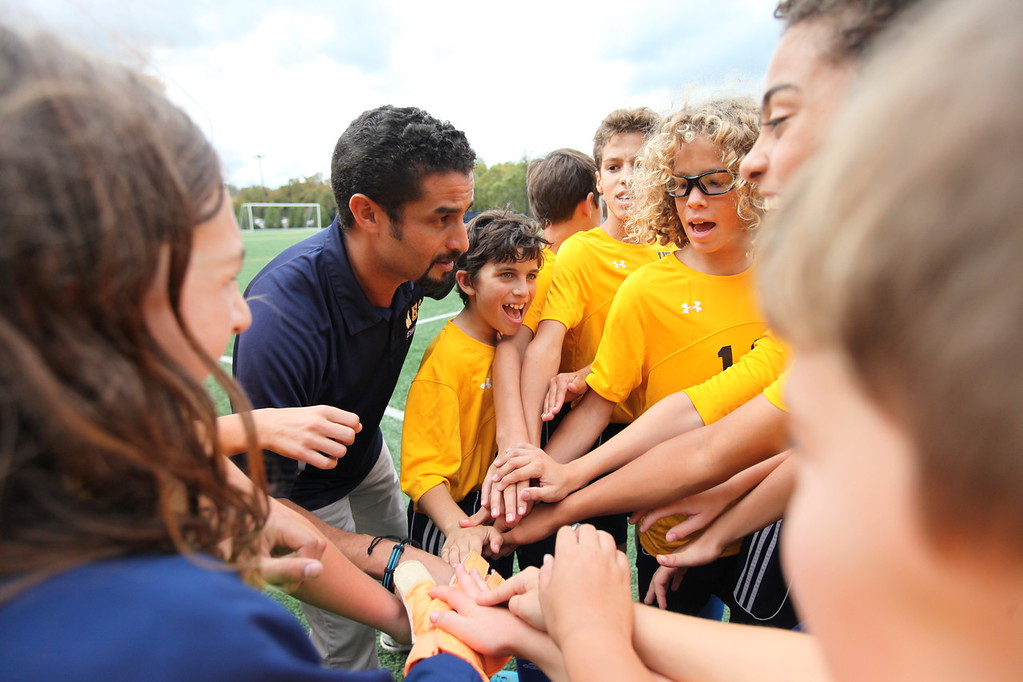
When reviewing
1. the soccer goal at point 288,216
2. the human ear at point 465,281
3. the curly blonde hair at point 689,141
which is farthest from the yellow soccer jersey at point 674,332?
the soccer goal at point 288,216

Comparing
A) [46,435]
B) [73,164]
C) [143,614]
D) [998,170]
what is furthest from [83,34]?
[998,170]

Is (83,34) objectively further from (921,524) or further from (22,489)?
(921,524)

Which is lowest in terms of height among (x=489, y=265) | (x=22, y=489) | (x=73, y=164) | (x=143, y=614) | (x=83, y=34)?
(x=143, y=614)

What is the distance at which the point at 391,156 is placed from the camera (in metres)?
2.42

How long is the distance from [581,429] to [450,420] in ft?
1.70

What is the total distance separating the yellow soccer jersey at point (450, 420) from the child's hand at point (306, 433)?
1.80 feet

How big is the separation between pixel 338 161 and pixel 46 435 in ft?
7.22

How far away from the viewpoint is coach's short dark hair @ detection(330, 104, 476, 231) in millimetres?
2416

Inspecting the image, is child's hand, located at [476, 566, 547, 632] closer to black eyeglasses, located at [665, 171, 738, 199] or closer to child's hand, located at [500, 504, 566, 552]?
child's hand, located at [500, 504, 566, 552]

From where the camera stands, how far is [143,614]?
56 cm

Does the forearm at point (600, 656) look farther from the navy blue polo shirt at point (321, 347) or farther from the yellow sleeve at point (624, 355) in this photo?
the navy blue polo shirt at point (321, 347)

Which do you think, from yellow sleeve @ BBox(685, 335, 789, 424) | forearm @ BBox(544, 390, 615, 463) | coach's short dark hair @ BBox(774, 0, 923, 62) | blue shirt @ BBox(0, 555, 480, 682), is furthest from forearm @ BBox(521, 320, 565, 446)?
blue shirt @ BBox(0, 555, 480, 682)

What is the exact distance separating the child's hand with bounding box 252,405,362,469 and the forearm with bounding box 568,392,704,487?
744mm

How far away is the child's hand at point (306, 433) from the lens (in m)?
1.60
